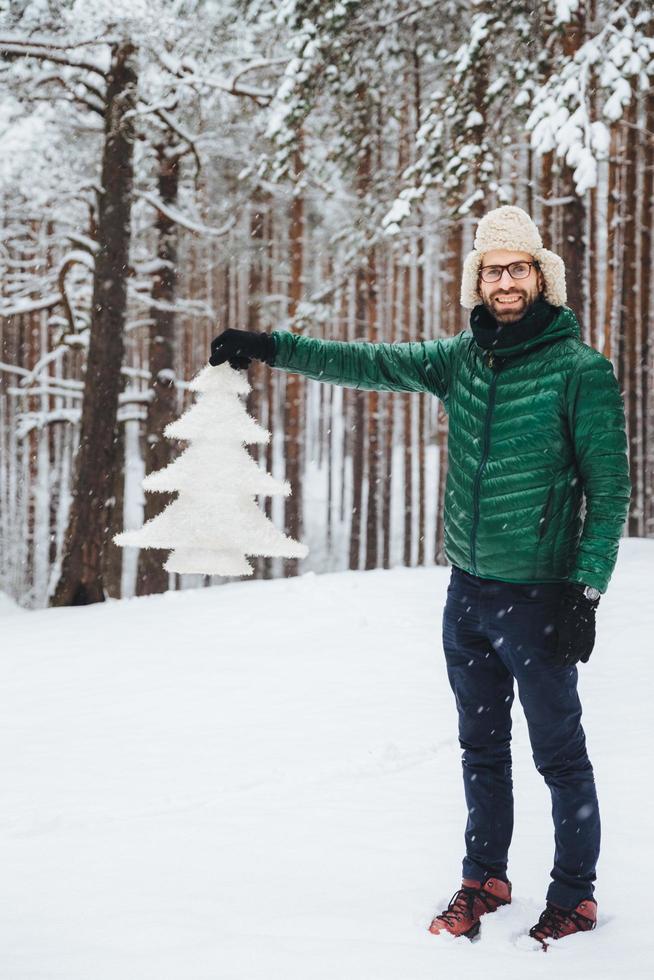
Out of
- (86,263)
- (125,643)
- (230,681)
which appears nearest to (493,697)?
(230,681)

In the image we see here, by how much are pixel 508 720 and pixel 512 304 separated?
1.54 meters

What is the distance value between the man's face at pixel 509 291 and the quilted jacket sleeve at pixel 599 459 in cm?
31

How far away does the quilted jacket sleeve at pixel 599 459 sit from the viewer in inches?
116

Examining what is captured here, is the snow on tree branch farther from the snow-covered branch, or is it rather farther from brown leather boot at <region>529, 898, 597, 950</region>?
brown leather boot at <region>529, 898, 597, 950</region>

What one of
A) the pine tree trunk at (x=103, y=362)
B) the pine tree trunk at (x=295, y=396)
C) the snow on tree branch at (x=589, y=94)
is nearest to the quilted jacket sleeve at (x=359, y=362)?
the snow on tree branch at (x=589, y=94)

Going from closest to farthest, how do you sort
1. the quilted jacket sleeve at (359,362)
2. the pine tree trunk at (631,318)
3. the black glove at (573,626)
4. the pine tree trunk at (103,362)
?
1. the black glove at (573,626)
2. the quilted jacket sleeve at (359,362)
3. the pine tree trunk at (103,362)
4. the pine tree trunk at (631,318)

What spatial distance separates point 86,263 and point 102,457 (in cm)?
340

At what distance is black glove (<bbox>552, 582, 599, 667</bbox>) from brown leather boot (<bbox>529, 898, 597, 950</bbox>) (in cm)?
92

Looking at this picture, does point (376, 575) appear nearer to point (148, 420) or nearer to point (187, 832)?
point (148, 420)

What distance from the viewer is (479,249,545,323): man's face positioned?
313 cm

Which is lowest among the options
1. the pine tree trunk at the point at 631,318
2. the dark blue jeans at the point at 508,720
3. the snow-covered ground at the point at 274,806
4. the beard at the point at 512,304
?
the snow-covered ground at the point at 274,806

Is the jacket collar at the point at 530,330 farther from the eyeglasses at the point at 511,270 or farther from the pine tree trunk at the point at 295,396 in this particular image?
the pine tree trunk at the point at 295,396

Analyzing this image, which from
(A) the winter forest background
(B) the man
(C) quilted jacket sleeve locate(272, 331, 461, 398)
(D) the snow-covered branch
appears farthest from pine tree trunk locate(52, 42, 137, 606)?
(B) the man

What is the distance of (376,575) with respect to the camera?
36.5ft
